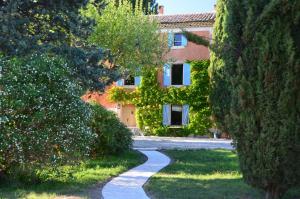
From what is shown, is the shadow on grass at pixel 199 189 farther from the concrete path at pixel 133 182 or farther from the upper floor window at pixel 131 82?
the upper floor window at pixel 131 82

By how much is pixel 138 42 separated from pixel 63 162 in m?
14.8

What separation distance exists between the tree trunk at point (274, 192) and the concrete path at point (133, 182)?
240cm

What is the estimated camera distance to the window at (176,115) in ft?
118

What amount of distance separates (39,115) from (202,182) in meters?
4.11

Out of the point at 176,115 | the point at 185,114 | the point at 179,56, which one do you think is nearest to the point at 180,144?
the point at 185,114

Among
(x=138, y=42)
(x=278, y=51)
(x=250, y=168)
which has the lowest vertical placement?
(x=250, y=168)

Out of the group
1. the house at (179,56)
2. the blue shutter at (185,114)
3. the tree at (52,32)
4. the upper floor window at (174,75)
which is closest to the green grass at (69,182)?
the tree at (52,32)

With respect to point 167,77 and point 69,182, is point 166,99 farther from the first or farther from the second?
point 69,182

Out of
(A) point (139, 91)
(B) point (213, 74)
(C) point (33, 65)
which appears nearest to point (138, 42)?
(B) point (213, 74)

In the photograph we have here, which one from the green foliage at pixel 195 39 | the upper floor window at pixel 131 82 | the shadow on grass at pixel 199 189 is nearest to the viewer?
the green foliage at pixel 195 39

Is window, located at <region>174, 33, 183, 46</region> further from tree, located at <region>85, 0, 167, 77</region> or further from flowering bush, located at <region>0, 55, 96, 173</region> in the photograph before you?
flowering bush, located at <region>0, 55, 96, 173</region>

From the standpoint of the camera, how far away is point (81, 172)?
43.4 feet

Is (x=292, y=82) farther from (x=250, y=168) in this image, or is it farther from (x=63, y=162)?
(x=63, y=162)

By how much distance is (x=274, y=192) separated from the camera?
8.45m
